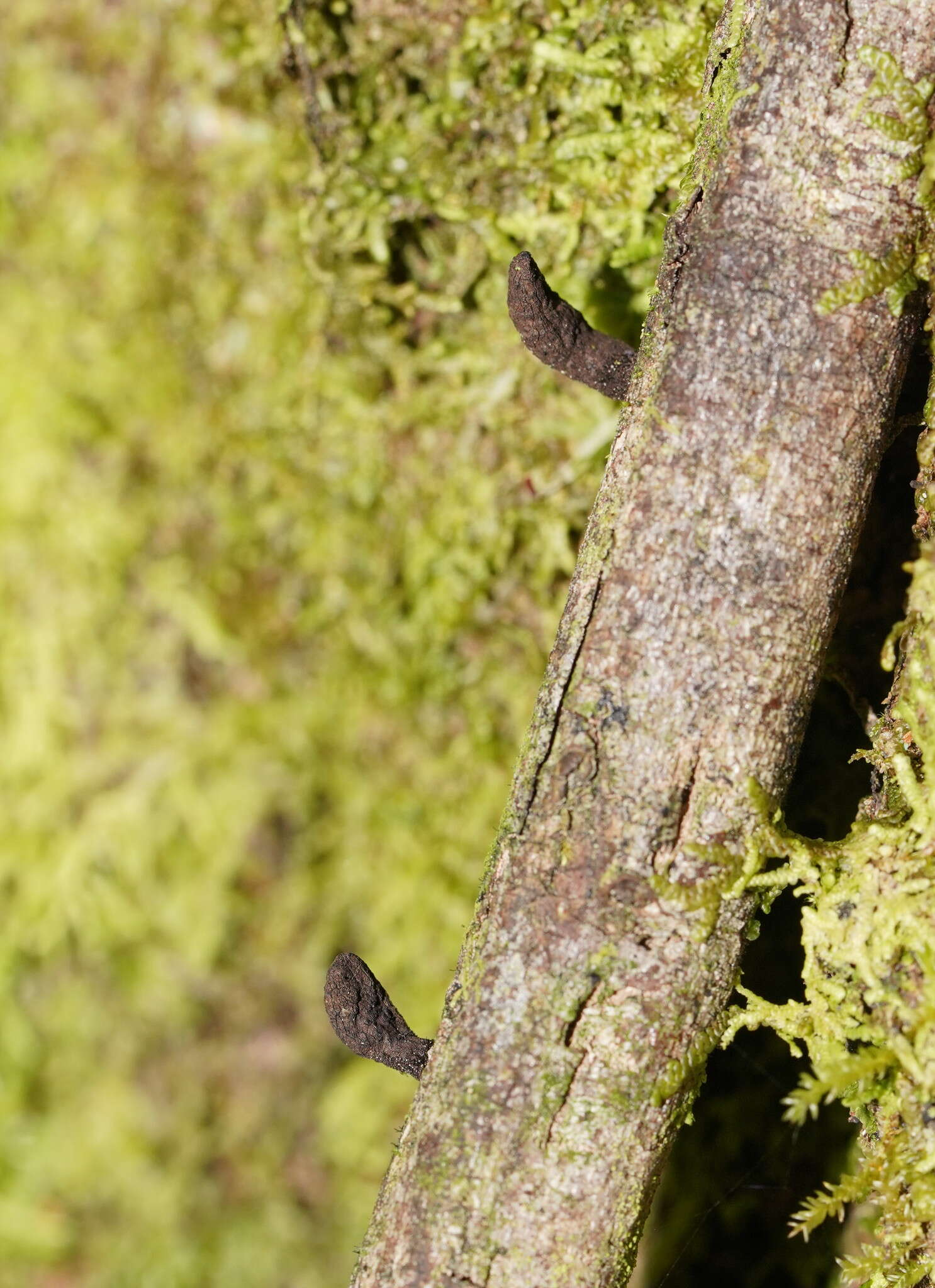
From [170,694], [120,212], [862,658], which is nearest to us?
[862,658]

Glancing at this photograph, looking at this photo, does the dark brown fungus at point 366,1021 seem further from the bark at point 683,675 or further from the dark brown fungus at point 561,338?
the dark brown fungus at point 561,338

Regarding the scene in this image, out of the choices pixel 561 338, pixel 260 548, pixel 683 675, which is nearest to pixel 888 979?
pixel 683 675

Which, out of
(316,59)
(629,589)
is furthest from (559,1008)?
(316,59)

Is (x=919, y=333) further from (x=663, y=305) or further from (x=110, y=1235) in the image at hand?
(x=110, y=1235)

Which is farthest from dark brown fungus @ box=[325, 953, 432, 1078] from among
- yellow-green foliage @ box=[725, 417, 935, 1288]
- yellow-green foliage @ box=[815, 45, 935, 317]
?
yellow-green foliage @ box=[815, 45, 935, 317]

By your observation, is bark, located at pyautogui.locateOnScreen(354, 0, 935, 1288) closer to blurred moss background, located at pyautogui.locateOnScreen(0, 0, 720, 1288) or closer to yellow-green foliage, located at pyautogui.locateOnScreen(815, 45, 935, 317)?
yellow-green foliage, located at pyautogui.locateOnScreen(815, 45, 935, 317)

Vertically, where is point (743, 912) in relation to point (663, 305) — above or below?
below

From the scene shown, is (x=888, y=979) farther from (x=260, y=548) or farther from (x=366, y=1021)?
(x=260, y=548)
